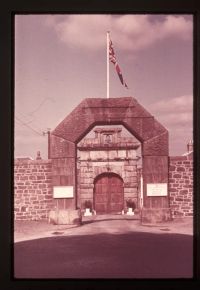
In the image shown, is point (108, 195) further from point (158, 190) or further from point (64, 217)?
point (64, 217)

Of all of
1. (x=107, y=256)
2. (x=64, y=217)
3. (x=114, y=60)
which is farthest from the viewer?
(x=64, y=217)

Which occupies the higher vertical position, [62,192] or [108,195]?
[62,192]

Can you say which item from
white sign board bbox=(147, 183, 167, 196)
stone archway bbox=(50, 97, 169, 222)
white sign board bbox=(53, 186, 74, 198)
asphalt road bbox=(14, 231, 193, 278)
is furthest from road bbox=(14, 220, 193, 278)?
stone archway bbox=(50, 97, 169, 222)

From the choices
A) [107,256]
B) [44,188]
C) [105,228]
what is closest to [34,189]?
[44,188]

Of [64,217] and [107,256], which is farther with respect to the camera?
[64,217]

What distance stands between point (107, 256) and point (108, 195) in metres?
4.12

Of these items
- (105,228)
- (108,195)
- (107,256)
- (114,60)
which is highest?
(114,60)

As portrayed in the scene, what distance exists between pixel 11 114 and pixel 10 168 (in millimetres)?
491

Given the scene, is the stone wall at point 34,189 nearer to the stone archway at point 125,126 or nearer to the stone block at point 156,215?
the stone archway at point 125,126

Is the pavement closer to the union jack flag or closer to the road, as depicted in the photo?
the road

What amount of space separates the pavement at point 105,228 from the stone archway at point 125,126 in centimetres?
49

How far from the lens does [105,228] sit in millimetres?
5703
